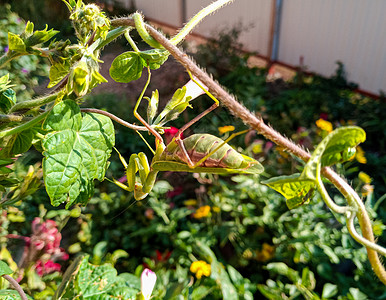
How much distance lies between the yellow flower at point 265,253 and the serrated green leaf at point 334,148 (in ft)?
3.83

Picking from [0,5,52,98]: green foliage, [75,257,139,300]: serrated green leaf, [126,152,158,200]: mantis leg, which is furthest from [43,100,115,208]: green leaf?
[0,5,52,98]: green foliage

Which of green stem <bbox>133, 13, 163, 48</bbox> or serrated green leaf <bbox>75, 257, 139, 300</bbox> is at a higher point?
green stem <bbox>133, 13, 163, 48</bbox>

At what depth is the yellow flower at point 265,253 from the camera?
4.42 ft

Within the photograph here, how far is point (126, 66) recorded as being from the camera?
13.5 inches

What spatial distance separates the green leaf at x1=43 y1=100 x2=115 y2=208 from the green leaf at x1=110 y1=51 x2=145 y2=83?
0.05 metres

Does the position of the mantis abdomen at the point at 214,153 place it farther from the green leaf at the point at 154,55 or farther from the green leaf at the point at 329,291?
the green leaf at the point at 329,291

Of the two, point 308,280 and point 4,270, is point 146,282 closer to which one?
point 4,270

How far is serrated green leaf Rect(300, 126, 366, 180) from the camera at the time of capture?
0.76 ft

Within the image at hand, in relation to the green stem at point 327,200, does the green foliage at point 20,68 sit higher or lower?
lower

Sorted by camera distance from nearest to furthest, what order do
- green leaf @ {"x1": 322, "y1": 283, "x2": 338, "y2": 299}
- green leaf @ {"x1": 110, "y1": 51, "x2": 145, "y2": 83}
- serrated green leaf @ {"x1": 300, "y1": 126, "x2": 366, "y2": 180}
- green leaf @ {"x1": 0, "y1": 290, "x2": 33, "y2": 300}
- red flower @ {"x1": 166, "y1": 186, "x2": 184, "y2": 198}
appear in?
serrated green leaf @ {"x1": 300, "y1": 126, "x2": 366, "y2": 180}
green leaf @ {"x1": 110, "y1": 51, "x2": 145, "y2": 83}
green leaf @ {"x1": 0, "y1": 290, "x2": 33, "y2": 300}
green leaf @ {"x1": 322, "y1": 283, "x2": 338, "y2": 299}
red flower @ {"x1": 166, "y1": 186, "x2": 184, "y2": 198}

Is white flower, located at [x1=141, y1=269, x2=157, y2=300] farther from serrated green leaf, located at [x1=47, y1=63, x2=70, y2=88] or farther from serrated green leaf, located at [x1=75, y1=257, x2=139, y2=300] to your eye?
serrated green leaf, located at [x1=47, y1=63, x2=70, y2=88]

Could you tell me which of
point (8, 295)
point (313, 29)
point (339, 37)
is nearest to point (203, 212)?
point (8, 295)

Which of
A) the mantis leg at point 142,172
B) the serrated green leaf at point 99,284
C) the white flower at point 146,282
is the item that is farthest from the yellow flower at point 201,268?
the mantis leg at point 142,172

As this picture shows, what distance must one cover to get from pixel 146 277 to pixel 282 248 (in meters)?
0.95
